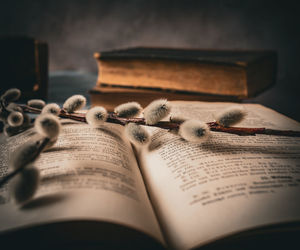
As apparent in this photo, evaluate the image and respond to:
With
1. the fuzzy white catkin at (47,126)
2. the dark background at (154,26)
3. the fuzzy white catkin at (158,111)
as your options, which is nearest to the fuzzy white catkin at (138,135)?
the fuzzy white catkin at (158,111)

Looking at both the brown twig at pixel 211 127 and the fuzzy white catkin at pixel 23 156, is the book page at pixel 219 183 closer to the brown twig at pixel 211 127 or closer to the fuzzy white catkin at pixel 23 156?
the brown twig at pixel 211 127

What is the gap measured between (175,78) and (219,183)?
67 centimetres

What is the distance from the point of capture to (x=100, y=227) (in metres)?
0.40

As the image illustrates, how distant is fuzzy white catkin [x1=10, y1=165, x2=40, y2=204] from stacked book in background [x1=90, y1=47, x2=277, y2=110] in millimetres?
706

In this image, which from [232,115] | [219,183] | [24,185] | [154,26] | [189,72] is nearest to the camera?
[24,185]

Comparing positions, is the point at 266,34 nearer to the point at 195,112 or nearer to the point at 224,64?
the point at 224,64

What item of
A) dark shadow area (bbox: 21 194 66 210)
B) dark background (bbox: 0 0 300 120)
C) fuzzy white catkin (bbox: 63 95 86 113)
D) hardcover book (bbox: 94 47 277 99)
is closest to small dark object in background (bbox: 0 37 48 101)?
hardcover book (bbox: 94 47 277 99)

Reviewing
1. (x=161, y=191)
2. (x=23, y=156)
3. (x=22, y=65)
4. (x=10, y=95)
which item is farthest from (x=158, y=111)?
(x=22, y=65)

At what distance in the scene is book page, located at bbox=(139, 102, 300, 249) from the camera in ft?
1.28

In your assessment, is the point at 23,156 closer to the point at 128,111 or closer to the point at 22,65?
the point at 128,111

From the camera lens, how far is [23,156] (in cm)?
41

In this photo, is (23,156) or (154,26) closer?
(23,156)

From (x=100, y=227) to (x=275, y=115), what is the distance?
68 centimetres

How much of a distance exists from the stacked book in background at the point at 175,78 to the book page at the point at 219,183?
37 cm
